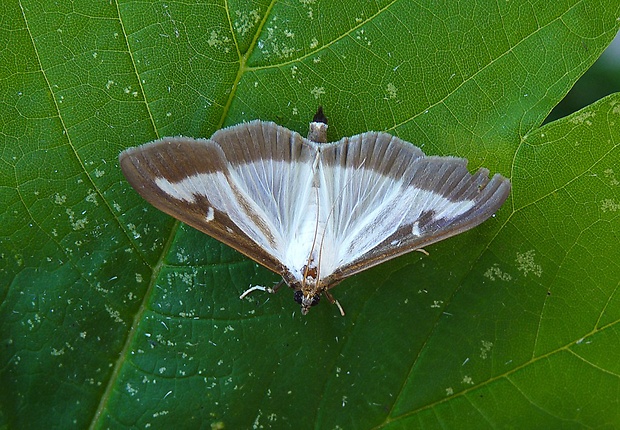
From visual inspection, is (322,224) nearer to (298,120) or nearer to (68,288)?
(298,120)

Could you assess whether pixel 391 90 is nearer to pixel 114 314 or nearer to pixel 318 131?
pixel 318 131

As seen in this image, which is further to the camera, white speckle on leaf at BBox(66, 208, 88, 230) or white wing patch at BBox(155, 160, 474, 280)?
white wing patch at BBox(155, 160, 474, 280)

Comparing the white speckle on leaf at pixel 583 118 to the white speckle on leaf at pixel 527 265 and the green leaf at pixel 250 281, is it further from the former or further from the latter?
the white speckle on leaf at pixel 527 265

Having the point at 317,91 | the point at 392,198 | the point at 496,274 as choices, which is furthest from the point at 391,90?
the point at 496,274

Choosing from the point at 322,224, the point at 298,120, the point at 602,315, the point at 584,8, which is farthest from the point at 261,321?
the point at 584,8

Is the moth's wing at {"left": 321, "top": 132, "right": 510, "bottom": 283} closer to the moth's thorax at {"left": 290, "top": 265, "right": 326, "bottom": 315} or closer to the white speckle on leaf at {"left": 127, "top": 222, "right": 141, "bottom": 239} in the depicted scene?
the moth's thorax at {"left": 290, "top": 265, "right": 326, "bottom": 315}

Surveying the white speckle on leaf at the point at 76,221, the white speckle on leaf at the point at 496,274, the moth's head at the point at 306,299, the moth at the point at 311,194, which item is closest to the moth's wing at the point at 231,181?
the moth at the point at 311,194

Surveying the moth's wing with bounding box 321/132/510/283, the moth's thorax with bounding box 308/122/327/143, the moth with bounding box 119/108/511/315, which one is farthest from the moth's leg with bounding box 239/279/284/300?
the moth's thorax with bounding box 308/122/327/143
